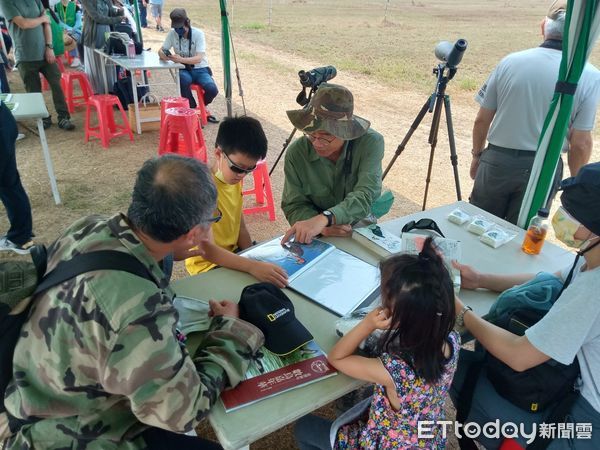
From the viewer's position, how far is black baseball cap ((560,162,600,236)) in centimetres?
129

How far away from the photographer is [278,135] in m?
6.26

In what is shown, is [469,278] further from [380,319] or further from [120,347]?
[120,347]

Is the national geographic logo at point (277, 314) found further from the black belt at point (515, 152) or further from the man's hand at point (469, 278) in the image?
the black belt at point (515, 152)

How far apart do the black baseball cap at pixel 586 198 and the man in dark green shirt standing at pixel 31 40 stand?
6.08 meters

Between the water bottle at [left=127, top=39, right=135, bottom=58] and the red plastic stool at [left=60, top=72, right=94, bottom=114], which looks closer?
the water bottle at [left=127, top=39, right=135, bottom=58]

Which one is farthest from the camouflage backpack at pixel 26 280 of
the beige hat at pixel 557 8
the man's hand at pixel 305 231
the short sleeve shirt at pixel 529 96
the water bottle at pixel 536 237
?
the beige hat at pixel 557 8

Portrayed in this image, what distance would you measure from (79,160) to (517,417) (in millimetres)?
5308

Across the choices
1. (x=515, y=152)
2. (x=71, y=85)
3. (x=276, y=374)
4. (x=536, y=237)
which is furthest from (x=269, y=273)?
(x=71, y=85)

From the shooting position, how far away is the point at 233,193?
2297 mm

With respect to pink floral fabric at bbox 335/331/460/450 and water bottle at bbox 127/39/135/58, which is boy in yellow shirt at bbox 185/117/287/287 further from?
water bottle at bbox 127/39/135/58

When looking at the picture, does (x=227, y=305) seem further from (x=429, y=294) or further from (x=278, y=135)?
(x=278, y=135)

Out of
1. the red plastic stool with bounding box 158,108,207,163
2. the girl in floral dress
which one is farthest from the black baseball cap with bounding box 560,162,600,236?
the red plastic stool with bounding box 158,108,207,163

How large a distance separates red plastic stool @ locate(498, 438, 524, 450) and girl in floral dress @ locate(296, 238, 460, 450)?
28cm

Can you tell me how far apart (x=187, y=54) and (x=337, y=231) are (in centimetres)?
526
